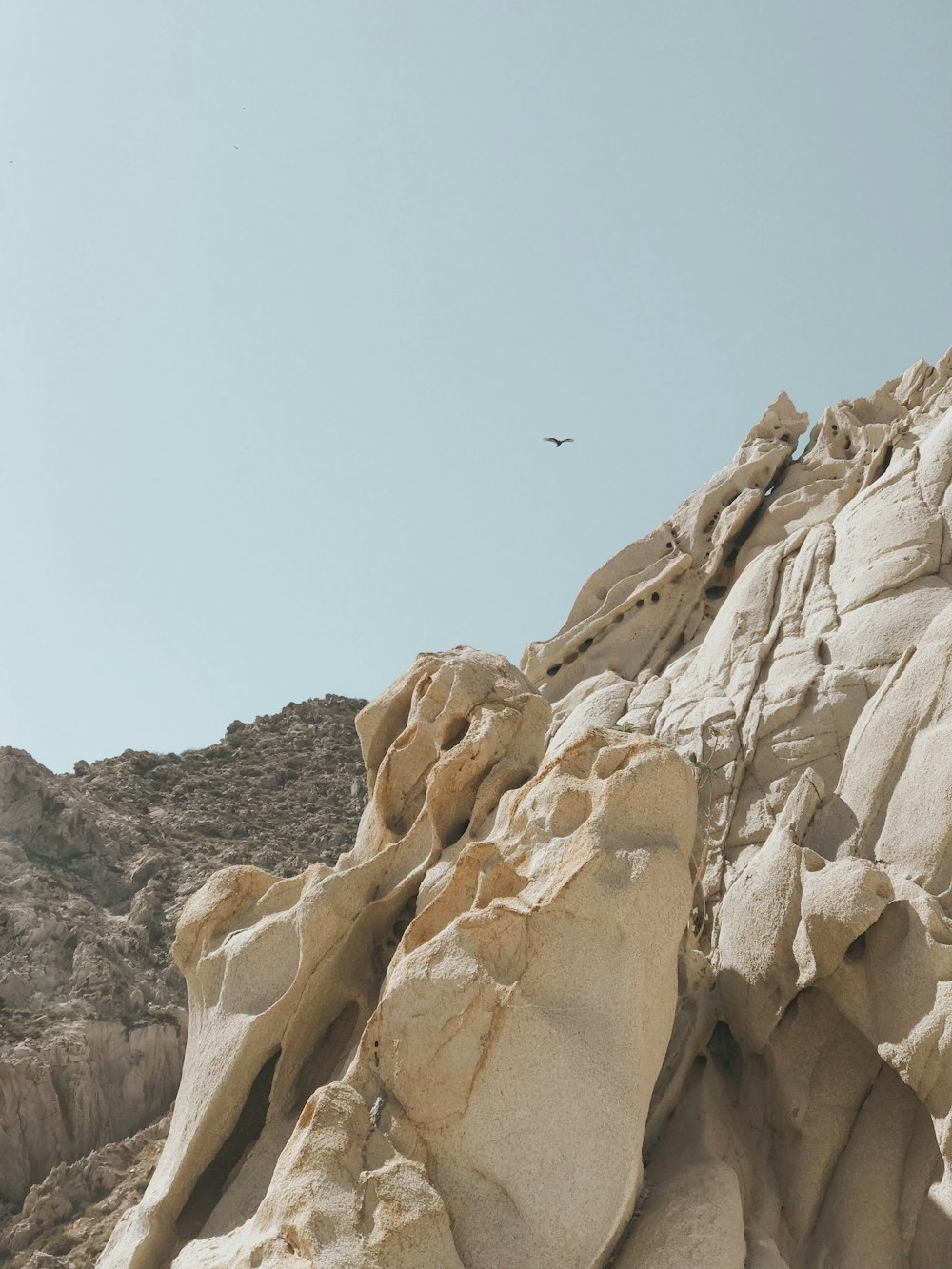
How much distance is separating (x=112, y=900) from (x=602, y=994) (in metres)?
15.9

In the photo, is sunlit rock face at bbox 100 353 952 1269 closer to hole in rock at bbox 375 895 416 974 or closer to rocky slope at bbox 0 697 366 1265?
hole in rock at bbox 375 895 416 974

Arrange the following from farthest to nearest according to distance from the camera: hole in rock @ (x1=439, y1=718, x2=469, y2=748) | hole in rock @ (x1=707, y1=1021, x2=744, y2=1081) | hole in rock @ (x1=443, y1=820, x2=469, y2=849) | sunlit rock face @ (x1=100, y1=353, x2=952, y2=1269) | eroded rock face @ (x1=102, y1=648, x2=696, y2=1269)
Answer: hole in rock @ (x1=439, y1=718, x2=469, y2=748), hole in rock @ (x1=443, y1=820, x2=469, y2=849), hole in rock @ (x1=707, y1=1021, x2=744, y2=1081), sunlit rock face @ (x1=100, y1=353, x2=952, y2=1269), eroded rock face @ (x1=102, y1=648, x2=696, y2=1269)

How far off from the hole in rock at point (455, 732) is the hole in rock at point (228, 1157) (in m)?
3.14

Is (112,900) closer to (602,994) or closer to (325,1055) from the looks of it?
(325,1055)

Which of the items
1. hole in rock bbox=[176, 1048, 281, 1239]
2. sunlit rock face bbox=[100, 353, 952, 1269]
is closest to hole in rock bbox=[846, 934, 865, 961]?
sunlit rock face bbox=[100, 353, 952, 1269]

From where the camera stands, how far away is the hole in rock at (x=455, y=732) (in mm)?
13953

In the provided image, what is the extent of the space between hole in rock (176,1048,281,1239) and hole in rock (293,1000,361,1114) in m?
0.23

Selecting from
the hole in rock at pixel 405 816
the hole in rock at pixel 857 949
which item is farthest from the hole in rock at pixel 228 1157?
the hole in rock at pixel 857 949

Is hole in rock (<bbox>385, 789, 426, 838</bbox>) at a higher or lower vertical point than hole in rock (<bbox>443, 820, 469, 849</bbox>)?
higher

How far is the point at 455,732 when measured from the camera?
1399 cm

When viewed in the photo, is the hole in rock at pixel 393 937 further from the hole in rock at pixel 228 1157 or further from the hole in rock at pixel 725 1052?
the hole in rock at pixel 725 1052

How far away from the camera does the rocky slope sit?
18.6m

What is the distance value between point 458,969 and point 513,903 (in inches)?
23.8

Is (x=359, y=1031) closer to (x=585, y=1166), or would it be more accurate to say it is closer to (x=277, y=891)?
(x=277, y=891)
